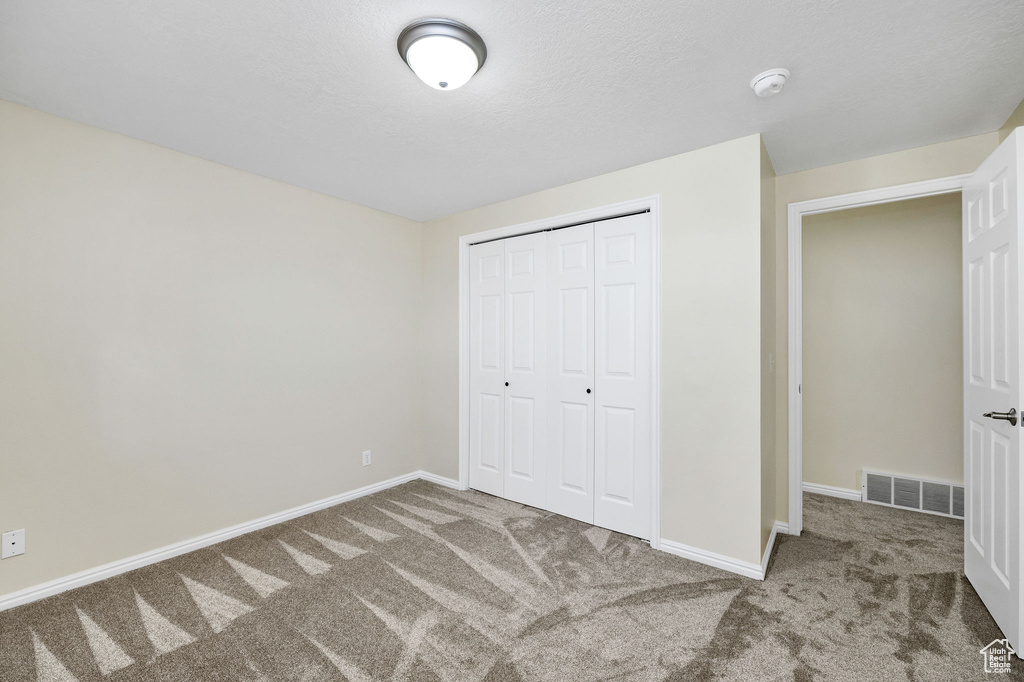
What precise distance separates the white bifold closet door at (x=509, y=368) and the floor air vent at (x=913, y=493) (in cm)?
276

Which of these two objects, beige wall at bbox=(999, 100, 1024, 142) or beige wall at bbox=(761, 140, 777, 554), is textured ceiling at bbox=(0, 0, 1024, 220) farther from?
beige wall at bbox=(761, 140, 777, 554)

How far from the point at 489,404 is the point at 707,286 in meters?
2.03

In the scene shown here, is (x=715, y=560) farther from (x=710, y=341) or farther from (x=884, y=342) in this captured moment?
(x=884, y=342)

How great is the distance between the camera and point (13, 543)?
2186 millimetres

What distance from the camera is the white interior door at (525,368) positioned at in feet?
11.5

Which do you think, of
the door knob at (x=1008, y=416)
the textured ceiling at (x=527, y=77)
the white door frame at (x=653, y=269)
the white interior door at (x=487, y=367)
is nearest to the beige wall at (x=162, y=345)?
the textured ceiling at (x=527, y=77)

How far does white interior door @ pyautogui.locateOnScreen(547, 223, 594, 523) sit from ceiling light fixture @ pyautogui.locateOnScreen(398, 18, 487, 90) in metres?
1.67

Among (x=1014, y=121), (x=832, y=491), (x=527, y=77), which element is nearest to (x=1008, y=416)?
(x=1014, y=121)

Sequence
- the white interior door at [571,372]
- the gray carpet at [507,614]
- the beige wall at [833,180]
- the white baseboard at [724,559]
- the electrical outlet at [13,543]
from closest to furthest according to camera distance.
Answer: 1. the gray carpet at [507,614]
2. the electrical outlet at [13,543]
3. the white baseboard at [724,559]
4. the beige wall at [833,180]
5. the white interior door at [571,372]

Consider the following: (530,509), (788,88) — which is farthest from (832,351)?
(530,509)

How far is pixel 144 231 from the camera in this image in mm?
2621

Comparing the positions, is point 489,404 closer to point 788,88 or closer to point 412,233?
point 412,233

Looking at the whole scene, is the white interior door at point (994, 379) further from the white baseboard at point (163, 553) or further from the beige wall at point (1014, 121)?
the white baseboard at point (163, 553)

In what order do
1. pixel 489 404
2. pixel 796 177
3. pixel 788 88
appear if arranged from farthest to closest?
pixel 489 404, pixel 796 177, pixel 788 88
